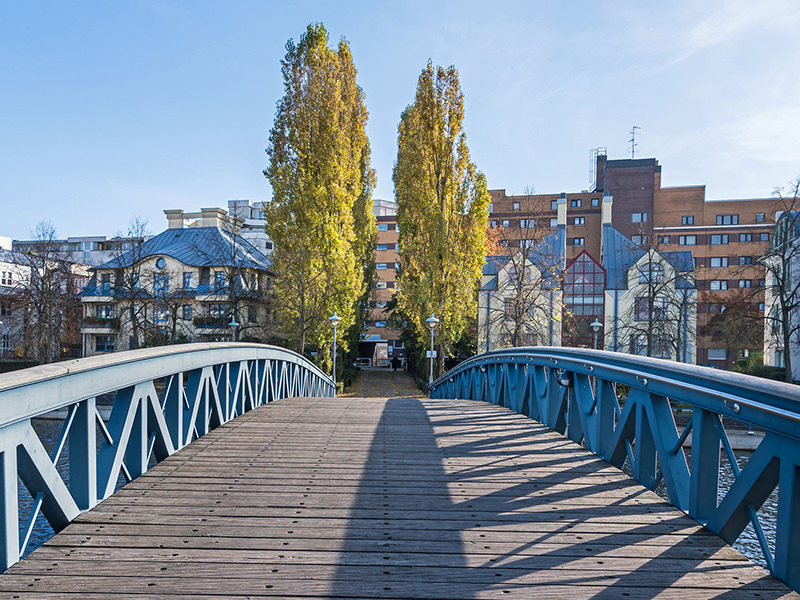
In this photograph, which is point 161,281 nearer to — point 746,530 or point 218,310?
point 218,310

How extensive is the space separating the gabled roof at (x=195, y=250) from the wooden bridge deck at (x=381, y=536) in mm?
39582

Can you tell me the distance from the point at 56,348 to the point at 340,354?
1928cm

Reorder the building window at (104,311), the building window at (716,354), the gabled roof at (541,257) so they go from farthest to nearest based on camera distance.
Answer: the building window at (716,354), the building window at (104,311), the gabled roof at (541,257)

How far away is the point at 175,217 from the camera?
205ft

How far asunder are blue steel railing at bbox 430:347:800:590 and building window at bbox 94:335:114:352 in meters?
48.9

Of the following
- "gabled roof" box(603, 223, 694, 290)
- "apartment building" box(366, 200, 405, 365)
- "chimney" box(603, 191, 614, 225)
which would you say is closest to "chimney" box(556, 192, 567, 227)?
"chimney" box(603, 191, 614, 225)

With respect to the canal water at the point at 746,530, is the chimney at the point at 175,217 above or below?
above

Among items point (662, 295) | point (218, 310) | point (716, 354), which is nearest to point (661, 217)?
point (716, 354)

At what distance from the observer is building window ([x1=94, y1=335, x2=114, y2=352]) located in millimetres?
49250

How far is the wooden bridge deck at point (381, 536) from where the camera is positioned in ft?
9.53

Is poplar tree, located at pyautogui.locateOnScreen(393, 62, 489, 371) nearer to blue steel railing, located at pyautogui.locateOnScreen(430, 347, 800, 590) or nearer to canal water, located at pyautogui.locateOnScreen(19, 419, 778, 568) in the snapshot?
canal water, located at pyautogui.locateOnScreen(19, 419, 778, 568)

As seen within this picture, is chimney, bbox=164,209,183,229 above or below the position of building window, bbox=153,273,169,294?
above

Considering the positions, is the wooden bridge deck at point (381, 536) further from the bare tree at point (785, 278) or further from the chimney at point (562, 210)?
the chimney at point (562, 210)

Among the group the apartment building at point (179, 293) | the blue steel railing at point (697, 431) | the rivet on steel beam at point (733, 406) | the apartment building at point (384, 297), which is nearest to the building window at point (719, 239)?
the apartment building at point (384, 297)
